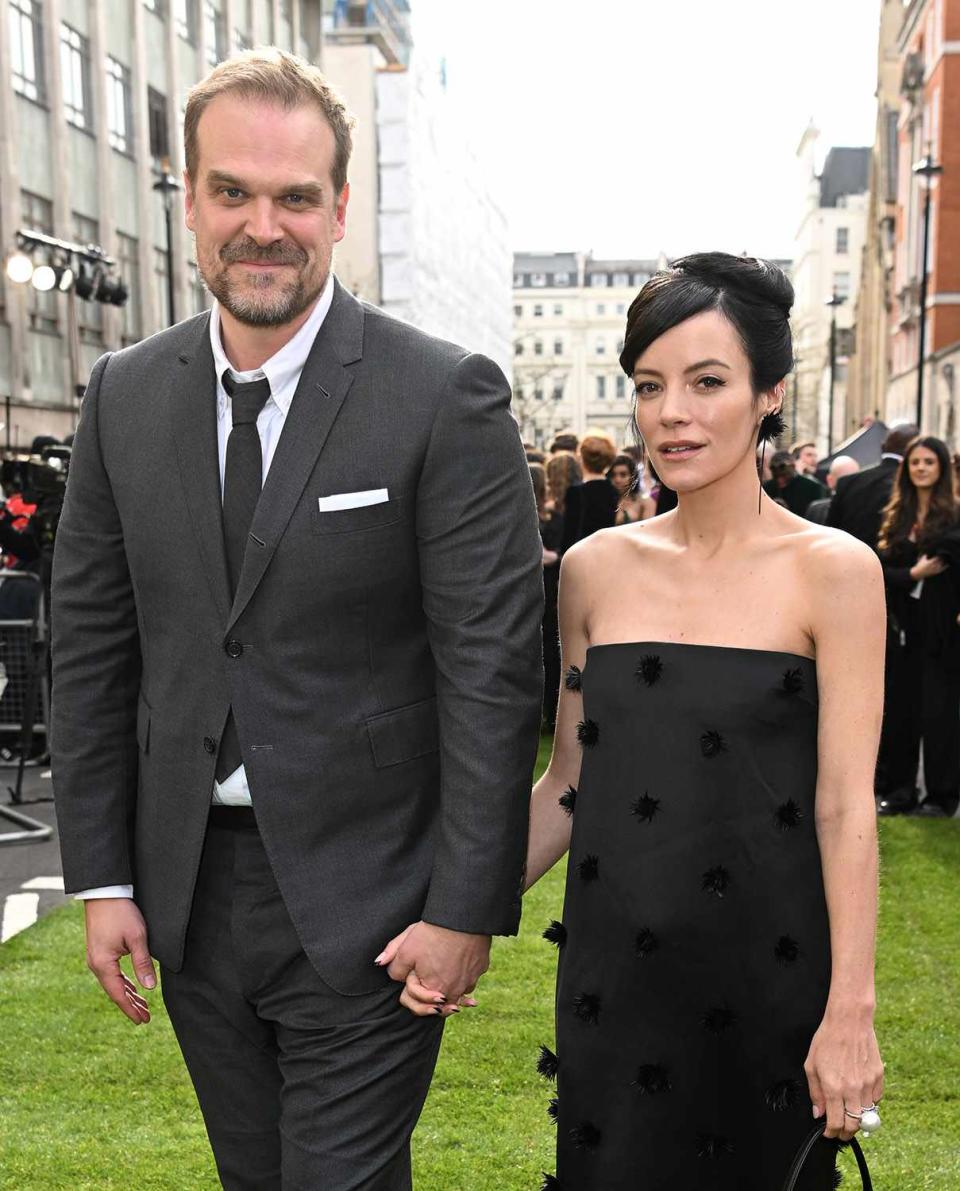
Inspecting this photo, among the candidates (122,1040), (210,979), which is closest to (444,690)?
(210,979)

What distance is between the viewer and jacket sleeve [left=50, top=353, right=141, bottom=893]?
265 centimetres

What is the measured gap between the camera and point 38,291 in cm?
2873

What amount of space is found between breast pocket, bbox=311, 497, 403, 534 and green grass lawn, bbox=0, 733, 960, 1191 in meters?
2.37

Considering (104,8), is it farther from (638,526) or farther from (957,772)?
(638,526)

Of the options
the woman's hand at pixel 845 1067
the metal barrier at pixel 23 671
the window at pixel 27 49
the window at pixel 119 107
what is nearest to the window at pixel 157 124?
the window at pixel 119 107

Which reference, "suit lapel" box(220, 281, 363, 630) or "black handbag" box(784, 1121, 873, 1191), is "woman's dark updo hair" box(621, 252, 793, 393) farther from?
"black handbag" box(784, 1121, 873, 1191)

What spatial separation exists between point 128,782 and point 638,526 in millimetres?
1028

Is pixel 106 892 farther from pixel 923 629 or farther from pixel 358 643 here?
pixel 923 629

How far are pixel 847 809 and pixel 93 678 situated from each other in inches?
51.7

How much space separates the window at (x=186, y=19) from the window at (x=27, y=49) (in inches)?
371

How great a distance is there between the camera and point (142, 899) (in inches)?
105

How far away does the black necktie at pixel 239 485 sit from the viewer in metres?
2.49

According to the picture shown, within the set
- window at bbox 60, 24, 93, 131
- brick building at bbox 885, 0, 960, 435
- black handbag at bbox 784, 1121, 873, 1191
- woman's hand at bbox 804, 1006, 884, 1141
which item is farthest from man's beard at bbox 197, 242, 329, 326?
brick building at bbox 885, 0, 960, 435

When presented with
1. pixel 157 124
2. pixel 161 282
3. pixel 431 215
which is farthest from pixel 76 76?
pixel 431 215
